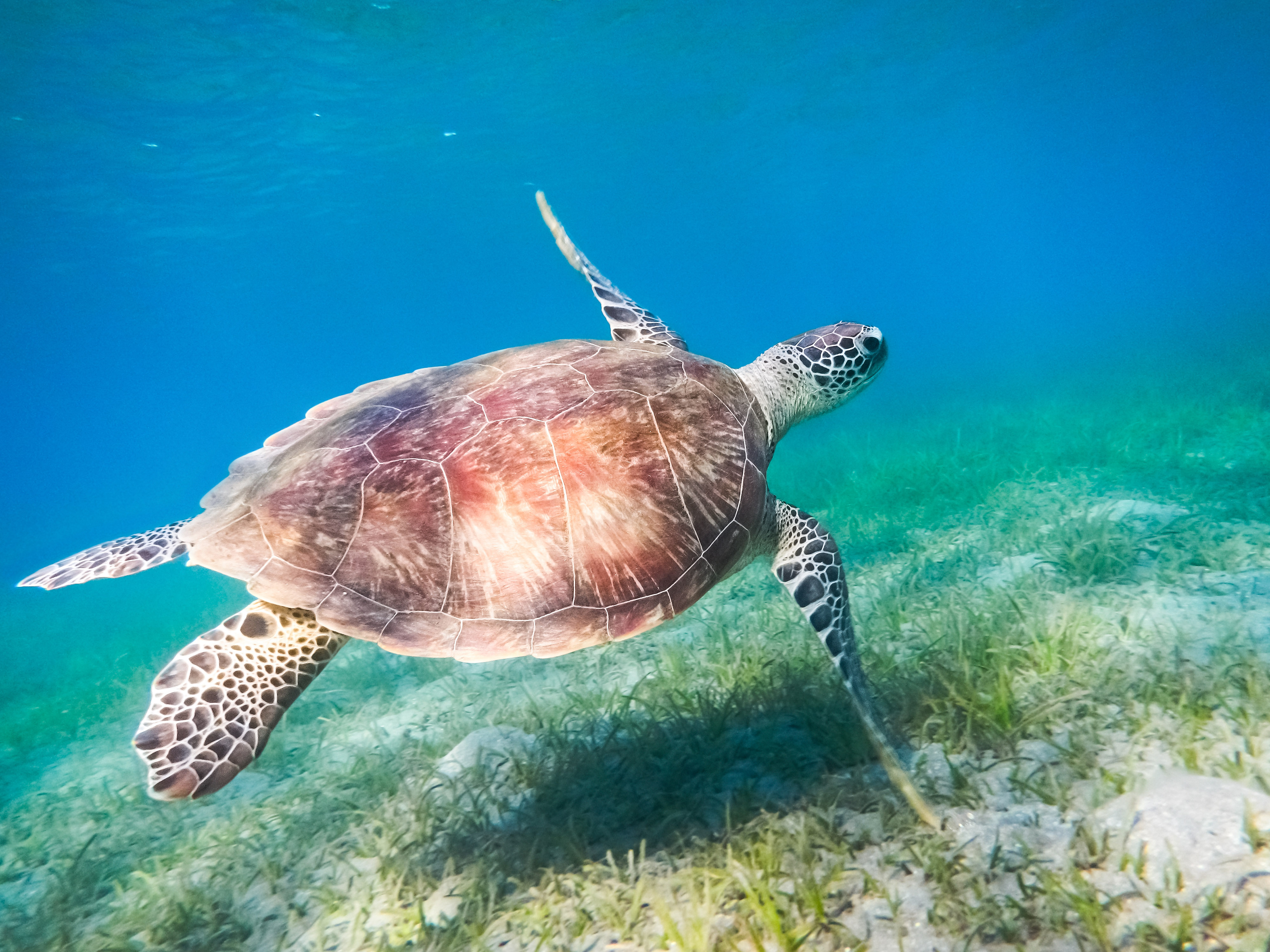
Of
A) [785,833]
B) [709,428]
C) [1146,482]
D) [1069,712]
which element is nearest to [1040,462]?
[1146,482]

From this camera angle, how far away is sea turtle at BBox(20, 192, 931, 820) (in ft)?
7.98

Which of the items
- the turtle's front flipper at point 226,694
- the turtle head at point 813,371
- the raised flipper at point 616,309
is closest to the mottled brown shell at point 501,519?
the turtle's front flipper at point 226,694

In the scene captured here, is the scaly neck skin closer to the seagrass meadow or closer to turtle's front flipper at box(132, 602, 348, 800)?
the seagrass meadow

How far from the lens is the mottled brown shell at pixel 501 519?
2.46 m

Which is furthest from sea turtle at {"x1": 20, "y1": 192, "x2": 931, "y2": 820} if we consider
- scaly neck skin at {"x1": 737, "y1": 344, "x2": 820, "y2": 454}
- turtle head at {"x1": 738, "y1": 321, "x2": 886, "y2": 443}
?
turtle head at {"x1": 738, "y1": 321, "x2": 886, "y2": 443}

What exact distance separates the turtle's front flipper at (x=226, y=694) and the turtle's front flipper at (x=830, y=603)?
224 cm

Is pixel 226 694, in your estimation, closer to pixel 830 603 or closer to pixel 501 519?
pixel 501 519

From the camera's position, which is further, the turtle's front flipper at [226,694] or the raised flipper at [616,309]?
the raised flipper at [616,309]

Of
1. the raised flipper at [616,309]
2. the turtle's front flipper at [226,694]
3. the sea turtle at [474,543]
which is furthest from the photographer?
the raised flipper at [616,309]

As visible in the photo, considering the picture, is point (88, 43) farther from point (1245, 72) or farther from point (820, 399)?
point (1245, 72)

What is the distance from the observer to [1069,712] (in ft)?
8.54

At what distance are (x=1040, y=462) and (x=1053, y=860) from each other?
7.04m

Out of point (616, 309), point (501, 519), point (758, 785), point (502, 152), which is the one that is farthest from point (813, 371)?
point (502, 152)

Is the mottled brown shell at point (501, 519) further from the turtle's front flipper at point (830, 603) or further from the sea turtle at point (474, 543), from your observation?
the turtle's front flipper at point (830, 603)
